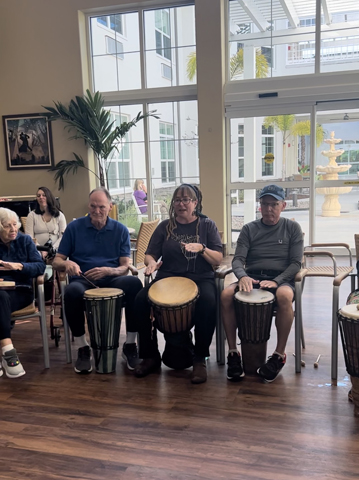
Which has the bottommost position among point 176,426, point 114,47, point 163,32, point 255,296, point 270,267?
point 176,426

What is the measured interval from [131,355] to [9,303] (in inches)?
35.0

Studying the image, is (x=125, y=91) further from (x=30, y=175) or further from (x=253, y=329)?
(x=253, y=329)

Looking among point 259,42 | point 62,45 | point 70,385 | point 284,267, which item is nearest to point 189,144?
Result: point 259,42

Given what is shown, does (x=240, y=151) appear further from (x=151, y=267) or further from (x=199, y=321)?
(x=199, y=321)

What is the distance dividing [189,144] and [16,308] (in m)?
4.58

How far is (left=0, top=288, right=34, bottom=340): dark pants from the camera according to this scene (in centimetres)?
293

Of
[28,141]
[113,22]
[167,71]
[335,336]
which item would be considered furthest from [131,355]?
[113,22]

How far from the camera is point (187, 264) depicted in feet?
10.3

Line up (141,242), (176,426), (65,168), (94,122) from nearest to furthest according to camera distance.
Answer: (176,426), (141,242), (94,122), (65,168)

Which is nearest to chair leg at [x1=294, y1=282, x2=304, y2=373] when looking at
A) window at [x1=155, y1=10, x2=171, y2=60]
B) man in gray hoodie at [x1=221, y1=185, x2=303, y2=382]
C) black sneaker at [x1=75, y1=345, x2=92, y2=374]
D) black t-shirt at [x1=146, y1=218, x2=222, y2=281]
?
man in gray hoodie at [x1=221, y1=185, x2=303, y2=382]

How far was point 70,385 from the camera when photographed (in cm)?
285

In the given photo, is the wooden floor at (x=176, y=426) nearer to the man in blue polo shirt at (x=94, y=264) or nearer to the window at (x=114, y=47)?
the man in blue polo shirt at (x=94, y=264)

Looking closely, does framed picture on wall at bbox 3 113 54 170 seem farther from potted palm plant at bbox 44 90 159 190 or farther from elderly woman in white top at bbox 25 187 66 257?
elderly woman in white top at bbox 25 187 66 257

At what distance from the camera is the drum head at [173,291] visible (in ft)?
9.18
